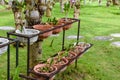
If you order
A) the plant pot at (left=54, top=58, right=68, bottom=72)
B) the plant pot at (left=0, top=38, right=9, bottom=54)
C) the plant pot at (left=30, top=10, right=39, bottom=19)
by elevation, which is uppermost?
the plant pot at (left=30, top=10, right=39, bottom=19)

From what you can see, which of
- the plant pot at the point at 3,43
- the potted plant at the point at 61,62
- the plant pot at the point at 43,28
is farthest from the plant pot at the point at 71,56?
the plant pot at the point at 3,43

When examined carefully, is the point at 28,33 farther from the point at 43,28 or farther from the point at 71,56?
the point at 71,56

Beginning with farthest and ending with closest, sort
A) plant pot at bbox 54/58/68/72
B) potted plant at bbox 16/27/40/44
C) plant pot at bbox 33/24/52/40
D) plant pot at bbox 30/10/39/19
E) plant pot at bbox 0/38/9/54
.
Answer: plant pot at bbox 30/10/39/19, plant pot at bbox 33/24/52/40, plant pot at bbox 54/58/68/72, potted plant at bbox 16/27/40/44, plant pot at bbox 0/38/9/54

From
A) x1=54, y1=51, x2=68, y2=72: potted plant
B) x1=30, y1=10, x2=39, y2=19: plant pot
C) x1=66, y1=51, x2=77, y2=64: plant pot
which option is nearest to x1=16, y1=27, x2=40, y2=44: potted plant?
x1=30, y1=10, x2=39, y2=19: plant pot

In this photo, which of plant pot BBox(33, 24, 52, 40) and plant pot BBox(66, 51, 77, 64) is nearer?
plant pot BBox(33, 24, 52, 40)

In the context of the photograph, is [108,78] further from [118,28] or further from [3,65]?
[118,28]

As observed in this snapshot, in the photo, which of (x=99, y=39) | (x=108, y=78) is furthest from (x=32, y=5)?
(x=99, y=39)

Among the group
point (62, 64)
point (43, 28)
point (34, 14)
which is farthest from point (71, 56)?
point (34, 14)

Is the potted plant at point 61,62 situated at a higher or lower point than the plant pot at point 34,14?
lower

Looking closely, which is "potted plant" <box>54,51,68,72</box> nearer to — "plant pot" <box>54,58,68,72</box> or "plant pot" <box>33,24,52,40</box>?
"plant pot" <box>54,58,68,72</box>

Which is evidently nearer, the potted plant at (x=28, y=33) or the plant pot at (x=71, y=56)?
→ the potted plant at (x=28, y=33)

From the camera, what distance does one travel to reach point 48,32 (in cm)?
485

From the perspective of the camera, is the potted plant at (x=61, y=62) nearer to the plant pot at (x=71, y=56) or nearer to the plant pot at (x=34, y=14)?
the plant pot at (x=71, y=56)

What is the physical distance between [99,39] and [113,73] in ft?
11.0
